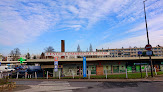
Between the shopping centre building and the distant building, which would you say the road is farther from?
the distant building

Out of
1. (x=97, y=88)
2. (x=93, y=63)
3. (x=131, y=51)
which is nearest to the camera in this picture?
(x=97, y=88)

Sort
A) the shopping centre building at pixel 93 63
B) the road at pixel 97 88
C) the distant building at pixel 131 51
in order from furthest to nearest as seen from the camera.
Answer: the distant building at pixel 131 51 → the shopping centre building at pixel 93 63 → the road at pixel 97 88

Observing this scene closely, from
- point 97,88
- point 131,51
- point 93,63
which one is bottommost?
point 97,88

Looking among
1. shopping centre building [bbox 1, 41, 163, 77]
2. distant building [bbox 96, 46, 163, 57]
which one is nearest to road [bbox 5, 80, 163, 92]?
shopping centre building [bbox 1, 41, 163, 77]

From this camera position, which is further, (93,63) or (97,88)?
(93,63)

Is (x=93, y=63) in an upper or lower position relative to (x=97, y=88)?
upper

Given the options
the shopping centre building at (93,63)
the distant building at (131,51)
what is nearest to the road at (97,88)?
the shopping centre building at (93,63)

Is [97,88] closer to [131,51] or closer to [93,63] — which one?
[93,63]

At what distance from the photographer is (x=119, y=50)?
12362 cm

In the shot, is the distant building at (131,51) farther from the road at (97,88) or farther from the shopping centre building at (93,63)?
the road at (97,88)

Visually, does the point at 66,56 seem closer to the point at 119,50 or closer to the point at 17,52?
the point at 17,52

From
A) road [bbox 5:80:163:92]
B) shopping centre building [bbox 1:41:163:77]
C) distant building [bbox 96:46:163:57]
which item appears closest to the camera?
road [bbox 5:80:163:92]

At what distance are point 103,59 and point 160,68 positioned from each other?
15.4 metres

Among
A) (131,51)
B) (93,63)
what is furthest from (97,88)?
(131,51)
